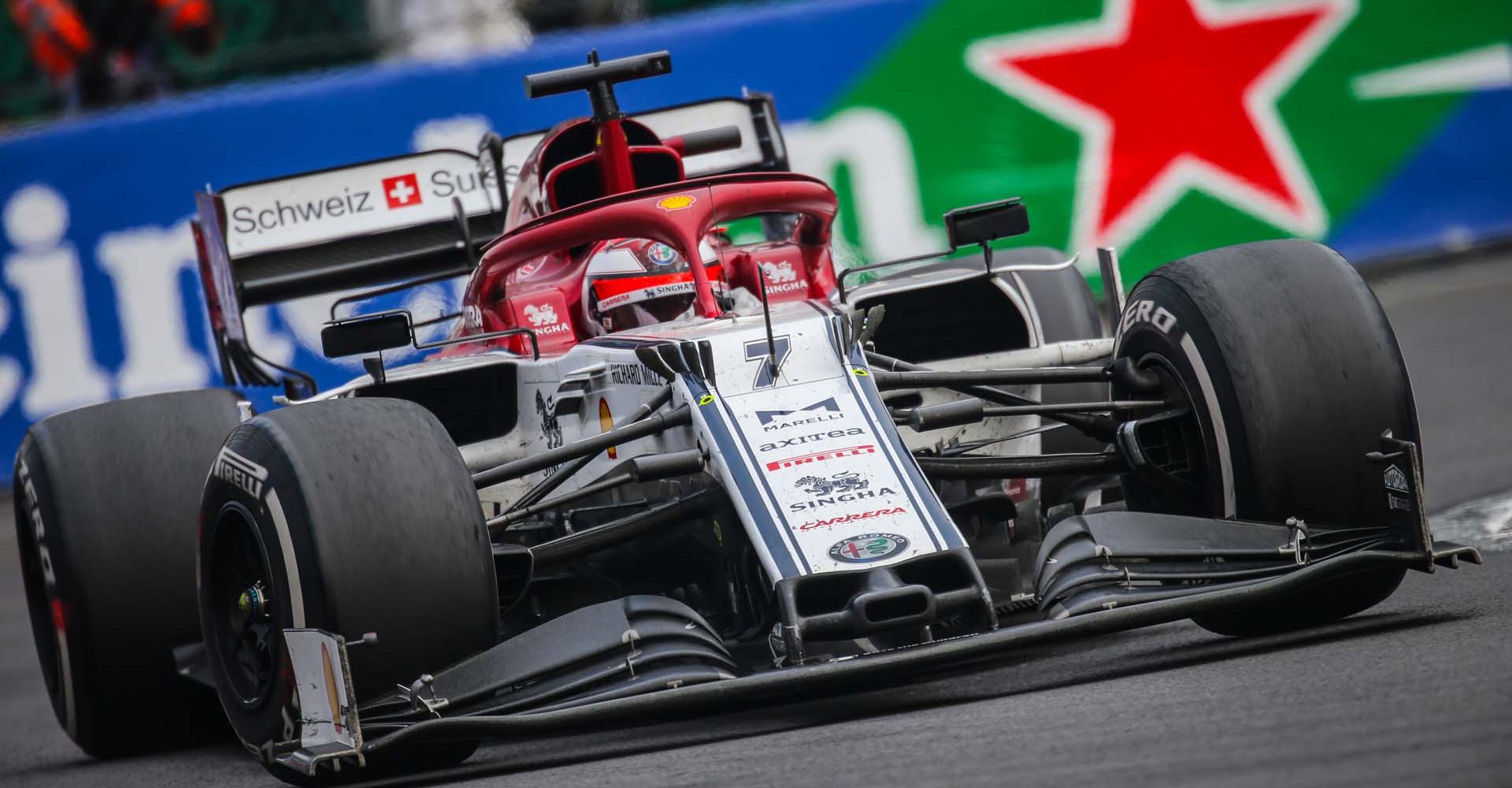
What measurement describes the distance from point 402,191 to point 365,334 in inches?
128

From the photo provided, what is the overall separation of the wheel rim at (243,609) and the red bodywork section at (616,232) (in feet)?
4.94

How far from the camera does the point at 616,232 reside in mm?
6172

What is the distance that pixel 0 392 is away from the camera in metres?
11.9

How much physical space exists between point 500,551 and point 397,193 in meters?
3.66

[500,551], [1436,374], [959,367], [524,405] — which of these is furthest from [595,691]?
[1436,374]

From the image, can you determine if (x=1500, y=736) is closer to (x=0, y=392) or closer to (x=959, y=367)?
(x=959, y=367)

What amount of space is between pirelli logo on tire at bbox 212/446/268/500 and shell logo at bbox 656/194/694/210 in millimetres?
1588

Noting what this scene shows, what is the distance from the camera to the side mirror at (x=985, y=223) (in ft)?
19.4

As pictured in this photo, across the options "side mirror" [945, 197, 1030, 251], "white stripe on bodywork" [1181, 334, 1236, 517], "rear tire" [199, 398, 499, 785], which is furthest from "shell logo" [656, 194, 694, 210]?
"white stripe on bodywork" [1181, 334, 1236, 517]

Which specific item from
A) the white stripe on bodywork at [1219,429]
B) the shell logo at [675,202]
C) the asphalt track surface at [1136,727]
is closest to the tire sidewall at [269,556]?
the asphalt track surface at [1136,727]

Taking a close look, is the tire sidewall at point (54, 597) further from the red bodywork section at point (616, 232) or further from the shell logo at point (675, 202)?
the shell logo at point (675, 202)

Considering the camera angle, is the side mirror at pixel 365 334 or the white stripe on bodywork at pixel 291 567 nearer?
the white stripe on bodywork at pixel 291 567

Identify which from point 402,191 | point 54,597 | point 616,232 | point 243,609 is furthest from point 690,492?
point 402,191

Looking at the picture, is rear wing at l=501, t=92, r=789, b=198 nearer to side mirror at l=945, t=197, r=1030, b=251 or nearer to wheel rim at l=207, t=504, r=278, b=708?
side mirror at l=945, t=197, r=1030, b=251
